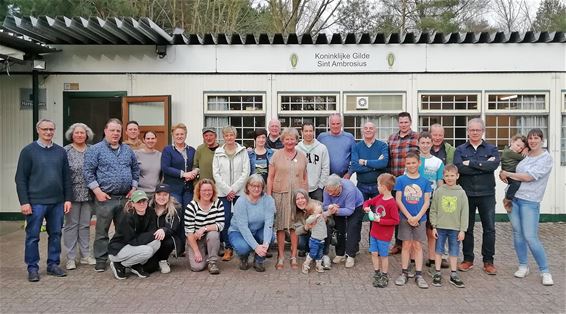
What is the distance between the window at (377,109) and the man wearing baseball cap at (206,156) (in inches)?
131

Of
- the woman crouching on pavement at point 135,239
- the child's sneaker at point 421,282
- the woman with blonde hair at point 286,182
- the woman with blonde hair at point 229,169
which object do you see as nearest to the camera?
the child's sneaker at point 421,282

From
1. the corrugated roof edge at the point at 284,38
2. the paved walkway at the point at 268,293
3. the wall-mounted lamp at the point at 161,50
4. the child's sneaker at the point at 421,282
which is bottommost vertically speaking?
the paved walkway at the point at 268,293

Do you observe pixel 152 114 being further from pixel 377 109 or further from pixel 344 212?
pixel 344 212

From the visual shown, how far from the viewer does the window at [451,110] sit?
894 centimetres

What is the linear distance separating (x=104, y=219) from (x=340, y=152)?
122 inches

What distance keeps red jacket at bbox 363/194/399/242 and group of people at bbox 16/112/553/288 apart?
0.04 ft

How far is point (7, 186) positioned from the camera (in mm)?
9000

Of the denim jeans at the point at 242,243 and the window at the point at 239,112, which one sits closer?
the denim jeans at the point at 242,243

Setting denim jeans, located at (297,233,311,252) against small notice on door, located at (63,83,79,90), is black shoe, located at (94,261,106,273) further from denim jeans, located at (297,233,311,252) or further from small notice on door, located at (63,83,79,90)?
small notice on door, located at (63,83,79,90)

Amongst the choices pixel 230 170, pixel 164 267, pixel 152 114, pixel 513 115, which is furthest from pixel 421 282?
pixel 152 114

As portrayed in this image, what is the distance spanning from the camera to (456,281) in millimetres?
5199

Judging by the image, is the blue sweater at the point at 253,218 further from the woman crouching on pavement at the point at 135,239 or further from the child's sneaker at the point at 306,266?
the woman crouching on pavement at the point at 135,239

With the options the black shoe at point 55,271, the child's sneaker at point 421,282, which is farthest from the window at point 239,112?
the child's sneaker at point 421,282

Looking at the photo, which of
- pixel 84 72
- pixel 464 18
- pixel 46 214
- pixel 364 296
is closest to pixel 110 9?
pixel 84 72
